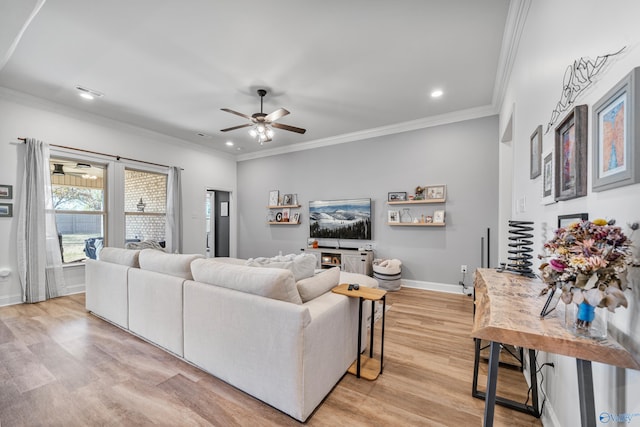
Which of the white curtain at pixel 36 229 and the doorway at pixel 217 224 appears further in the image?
the doorway at pixel 217 224

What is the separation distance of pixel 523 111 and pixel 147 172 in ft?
19.7

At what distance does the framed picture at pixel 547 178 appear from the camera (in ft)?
5.00

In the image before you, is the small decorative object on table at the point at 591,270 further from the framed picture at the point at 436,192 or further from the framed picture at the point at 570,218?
the framed picture at the point at 436,192

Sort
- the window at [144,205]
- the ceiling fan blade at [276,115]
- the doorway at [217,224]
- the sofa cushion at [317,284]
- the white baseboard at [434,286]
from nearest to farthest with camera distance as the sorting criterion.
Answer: the sofa cushion at [317,284] → the ceiling fan blade at [276,115] → the white baseboard at [434,286] → the window at [144,205] → the doorway at [217,224]

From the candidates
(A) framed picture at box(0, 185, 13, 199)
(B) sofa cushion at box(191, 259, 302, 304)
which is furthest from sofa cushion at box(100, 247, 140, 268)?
(A) framed picture at box(0, 185, 13, 199)

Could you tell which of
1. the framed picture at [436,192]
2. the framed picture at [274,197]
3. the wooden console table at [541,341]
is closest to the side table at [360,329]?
the wooden console table at [541,341]

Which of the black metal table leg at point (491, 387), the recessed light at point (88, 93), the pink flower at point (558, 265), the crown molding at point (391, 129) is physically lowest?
the black metal table leg at point (491, 387)

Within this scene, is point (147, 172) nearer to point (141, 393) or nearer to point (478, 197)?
point (141, 393)

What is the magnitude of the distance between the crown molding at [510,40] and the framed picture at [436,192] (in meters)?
1.52

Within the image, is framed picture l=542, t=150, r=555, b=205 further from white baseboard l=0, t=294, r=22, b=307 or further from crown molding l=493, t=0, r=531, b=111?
white baseboard l=0, t=294, r=22, b=307

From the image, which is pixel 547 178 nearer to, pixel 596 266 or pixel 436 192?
pixel 596 266

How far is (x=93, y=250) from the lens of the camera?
4496 mm

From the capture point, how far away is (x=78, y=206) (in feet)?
14.2

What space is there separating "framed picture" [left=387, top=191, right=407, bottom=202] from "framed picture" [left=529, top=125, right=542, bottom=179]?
2.67 meters
